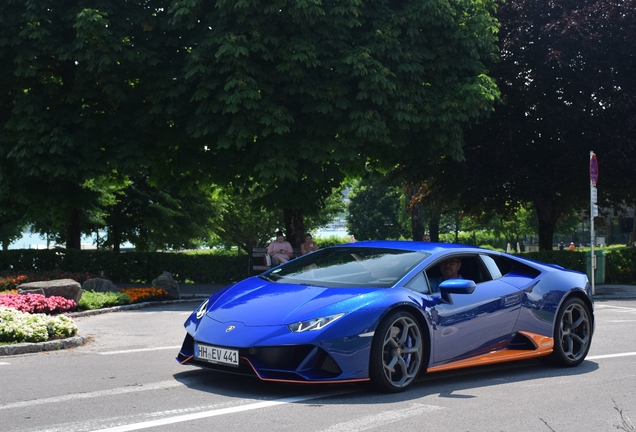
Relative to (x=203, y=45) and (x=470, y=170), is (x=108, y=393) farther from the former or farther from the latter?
(x=470, y=170)

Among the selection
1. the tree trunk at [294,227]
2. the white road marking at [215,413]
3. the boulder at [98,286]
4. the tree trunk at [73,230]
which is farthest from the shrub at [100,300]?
the tree trunk at [73,230]

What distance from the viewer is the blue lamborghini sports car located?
7.06 metres

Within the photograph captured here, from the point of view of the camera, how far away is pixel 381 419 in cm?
639

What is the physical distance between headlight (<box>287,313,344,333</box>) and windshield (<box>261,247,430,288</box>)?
813 millimetres

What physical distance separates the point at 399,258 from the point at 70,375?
11.2 ft

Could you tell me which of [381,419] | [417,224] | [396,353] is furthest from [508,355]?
[417,224]

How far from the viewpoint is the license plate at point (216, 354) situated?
713cm

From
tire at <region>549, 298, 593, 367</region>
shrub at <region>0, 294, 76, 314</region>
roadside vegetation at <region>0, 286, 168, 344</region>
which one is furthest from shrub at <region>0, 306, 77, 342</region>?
tire at <region>549, 298, 593, 367</region>

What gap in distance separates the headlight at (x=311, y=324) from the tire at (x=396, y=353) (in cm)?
45

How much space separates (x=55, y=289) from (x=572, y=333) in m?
9.89

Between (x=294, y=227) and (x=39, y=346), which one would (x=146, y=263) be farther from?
(x=39, y=346)

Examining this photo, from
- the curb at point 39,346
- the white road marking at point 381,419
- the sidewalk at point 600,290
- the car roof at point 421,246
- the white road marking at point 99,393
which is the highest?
the car roof at point 421,246

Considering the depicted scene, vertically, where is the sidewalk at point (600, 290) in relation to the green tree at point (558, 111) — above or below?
below

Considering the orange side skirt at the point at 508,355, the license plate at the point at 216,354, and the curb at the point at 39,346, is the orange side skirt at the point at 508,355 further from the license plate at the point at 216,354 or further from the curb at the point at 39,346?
the curb at the point at 39,346
